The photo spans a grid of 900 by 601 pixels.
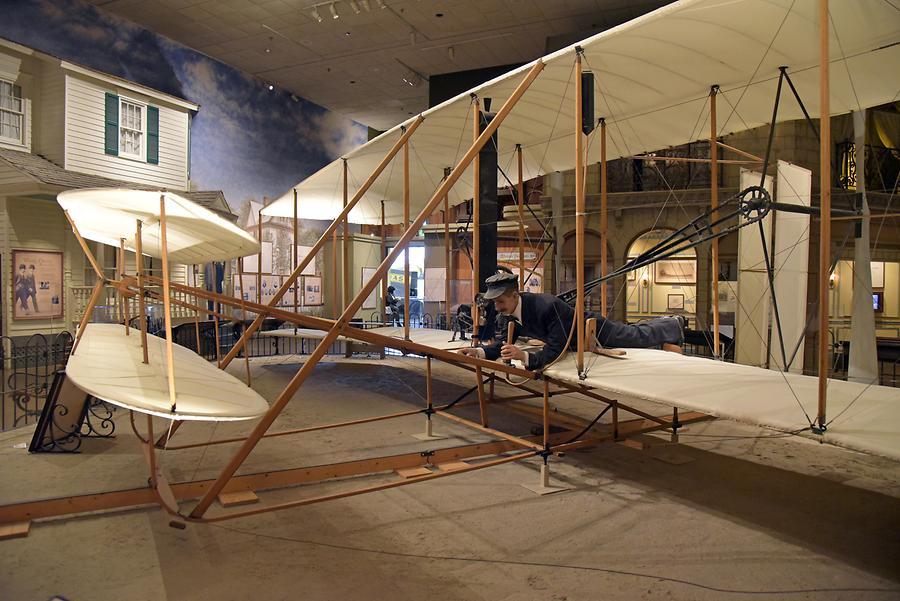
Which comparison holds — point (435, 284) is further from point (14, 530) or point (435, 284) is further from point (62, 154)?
point (14, 530)

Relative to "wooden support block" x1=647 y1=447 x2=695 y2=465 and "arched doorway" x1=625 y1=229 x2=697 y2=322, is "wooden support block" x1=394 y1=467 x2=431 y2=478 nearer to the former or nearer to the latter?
"wooden support block" x1=647 y1=447 x2=695 y2=465

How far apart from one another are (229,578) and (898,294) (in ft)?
46.4

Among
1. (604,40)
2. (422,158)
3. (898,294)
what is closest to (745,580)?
(604,40)

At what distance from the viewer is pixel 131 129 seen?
13906mm

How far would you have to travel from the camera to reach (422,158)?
844cm

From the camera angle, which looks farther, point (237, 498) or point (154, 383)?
point (237, 498)

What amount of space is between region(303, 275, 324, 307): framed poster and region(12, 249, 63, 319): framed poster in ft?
23.2

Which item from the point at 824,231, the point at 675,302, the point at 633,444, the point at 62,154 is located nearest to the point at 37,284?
the point at 62,154

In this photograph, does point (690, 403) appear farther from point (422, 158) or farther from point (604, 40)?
point (422, 158)

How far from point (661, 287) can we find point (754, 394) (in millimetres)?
10380

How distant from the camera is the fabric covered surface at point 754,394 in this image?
282cm

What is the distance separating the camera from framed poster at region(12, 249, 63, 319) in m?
11.0

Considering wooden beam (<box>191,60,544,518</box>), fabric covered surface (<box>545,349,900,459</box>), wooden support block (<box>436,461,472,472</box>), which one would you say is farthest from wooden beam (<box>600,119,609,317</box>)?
wooden support block (<box>436,461,472,472</box>)

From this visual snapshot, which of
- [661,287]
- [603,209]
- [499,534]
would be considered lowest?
[499,534]
